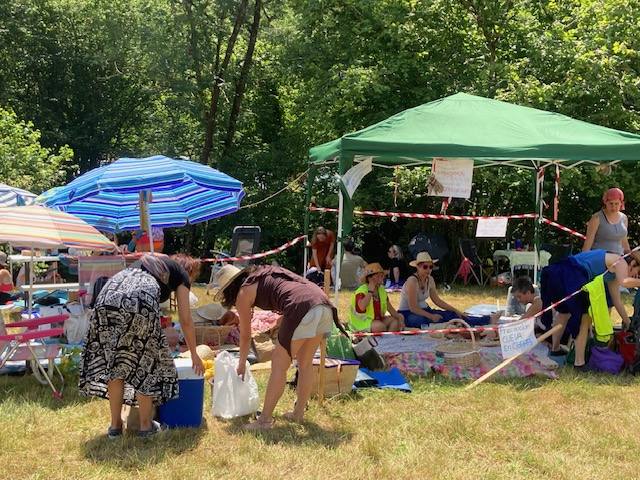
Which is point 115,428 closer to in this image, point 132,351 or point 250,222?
point 132,351

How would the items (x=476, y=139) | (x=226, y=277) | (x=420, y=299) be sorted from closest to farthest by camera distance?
(x=226, y=277)
(x=476, y=139)
(x=420, y=299)

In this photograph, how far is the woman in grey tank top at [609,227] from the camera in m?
7.04

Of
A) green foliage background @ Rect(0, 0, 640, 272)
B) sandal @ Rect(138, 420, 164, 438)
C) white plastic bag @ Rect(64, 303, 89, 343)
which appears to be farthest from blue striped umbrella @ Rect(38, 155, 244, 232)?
green foliage background @ Rect(0, 0, 640, 272)

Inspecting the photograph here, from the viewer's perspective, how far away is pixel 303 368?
4.64 m

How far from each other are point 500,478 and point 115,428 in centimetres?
227

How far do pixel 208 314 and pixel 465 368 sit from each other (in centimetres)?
279

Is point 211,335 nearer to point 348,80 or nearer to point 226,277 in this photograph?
point 226,277

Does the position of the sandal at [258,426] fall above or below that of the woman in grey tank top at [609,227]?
below

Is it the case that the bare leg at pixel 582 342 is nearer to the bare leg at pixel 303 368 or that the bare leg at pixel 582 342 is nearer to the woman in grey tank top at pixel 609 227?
A: the woman in grey tank top at pixel 609 227

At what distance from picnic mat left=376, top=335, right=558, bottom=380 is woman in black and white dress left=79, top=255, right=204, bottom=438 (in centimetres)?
234

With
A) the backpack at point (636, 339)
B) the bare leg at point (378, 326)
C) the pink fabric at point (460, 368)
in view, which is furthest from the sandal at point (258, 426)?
the backpack at point (636, 339)

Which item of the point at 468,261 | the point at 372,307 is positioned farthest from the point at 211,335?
the point at 468,261

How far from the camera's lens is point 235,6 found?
1680 centimetres

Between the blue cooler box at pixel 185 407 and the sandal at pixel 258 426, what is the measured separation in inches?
12.9
